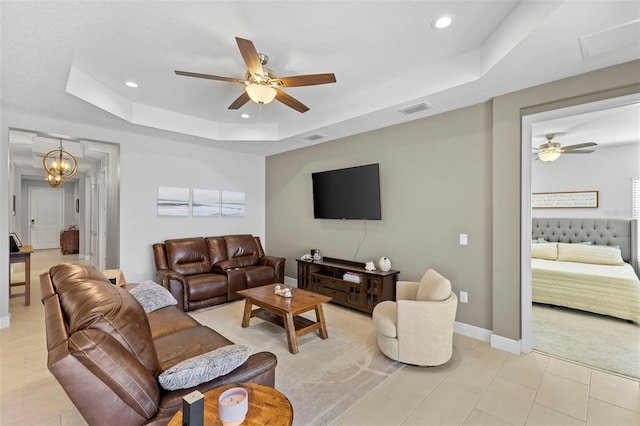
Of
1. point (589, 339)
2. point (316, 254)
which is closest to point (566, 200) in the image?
point (589, 339)

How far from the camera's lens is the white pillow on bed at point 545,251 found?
4967mm

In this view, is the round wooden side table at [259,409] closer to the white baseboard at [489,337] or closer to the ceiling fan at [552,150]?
the white baseboard at [489,337]

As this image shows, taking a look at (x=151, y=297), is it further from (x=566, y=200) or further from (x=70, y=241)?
(x=70, y=241)

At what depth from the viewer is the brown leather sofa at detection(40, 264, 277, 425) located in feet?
3.60

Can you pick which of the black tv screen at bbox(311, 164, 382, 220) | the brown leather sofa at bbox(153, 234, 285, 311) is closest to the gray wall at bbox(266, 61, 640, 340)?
the black tv screen at bbox(311, 164, 382, 220)

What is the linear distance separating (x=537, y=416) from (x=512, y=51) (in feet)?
8.79

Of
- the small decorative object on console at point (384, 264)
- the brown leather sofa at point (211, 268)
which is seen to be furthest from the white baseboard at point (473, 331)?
the brown leather sofa at point (211, 268)

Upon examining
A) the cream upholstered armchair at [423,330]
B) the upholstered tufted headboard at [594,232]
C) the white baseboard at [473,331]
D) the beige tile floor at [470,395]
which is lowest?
the beige tile floor at [470,395]

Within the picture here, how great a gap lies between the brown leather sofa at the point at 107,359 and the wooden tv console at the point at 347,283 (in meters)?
2.35

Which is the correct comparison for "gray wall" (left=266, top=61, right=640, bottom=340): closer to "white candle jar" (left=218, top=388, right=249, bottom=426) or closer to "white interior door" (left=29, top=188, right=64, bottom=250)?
"white candle jar" (left=218, top=388, right=249, bottom=426)

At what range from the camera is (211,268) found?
15.8 ft

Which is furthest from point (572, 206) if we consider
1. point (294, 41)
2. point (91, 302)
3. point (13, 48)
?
point (13, 48)

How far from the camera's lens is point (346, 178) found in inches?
178

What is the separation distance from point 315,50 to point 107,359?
2.72m
